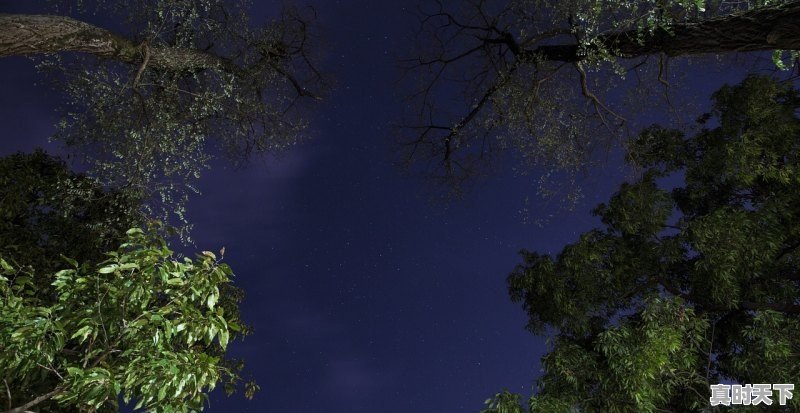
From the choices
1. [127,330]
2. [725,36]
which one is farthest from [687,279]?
[127,330]

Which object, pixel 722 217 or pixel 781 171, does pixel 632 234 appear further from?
pixel 781 171

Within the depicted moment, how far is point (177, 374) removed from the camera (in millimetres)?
4641

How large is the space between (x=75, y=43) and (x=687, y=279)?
10746mm

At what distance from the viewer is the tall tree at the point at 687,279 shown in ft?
29.7

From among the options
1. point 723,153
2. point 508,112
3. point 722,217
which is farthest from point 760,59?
point 508,112

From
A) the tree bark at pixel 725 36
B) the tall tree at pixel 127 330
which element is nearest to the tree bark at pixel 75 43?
the tall tree at pixel 127 330

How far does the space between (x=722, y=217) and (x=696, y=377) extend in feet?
8.64

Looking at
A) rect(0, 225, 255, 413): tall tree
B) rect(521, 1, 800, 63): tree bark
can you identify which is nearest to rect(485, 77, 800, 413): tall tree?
rect(521, 1, 800, 63): tree bark

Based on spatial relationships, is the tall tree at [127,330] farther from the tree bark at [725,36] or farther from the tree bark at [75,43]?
the tree bark at [725,36]

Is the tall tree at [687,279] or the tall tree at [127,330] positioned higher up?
the tall tree at [687,279]

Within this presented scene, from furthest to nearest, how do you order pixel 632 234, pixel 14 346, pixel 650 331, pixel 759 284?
pixel 632 234 < pixel 759 284 < pixel 650 331 < pixel 14 346

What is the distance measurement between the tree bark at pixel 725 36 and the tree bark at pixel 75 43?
712cm

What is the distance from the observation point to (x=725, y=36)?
7.31 metres

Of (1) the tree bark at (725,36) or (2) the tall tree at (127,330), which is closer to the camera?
(2) the tall tree at (127,330)
